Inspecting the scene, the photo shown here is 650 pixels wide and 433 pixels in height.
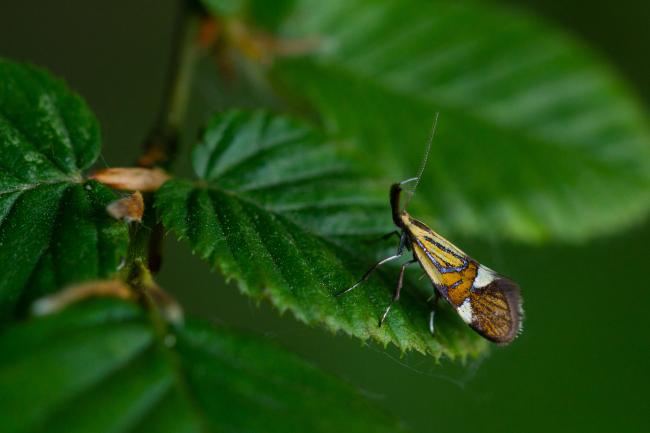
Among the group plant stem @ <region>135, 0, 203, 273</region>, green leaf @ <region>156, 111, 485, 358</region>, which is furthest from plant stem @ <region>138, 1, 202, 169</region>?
green leaf @ <region>156, 111, 485, 358</region>

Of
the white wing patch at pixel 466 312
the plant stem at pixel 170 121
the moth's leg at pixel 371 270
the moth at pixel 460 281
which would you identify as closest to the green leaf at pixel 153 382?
the plant stem at pixel 170 121

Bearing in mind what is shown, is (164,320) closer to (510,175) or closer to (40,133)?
(40,133)

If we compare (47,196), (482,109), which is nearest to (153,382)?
(47,196)

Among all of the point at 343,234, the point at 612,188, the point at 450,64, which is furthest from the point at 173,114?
the point at 612,188

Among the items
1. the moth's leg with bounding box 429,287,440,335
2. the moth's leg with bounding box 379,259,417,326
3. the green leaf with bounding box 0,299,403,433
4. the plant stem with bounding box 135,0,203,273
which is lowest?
the moth's leg with bounding box 429,287,440,335

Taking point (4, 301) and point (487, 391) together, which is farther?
point (487, 391)

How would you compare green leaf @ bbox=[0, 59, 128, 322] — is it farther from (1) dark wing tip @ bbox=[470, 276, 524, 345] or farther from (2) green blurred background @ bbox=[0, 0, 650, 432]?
(2) green blurred background @ bbox=[0, 0, 650, 432]
